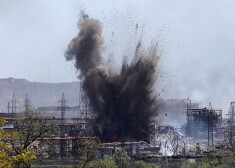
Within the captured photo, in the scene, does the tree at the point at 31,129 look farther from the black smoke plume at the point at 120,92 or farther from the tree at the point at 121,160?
the black smoke plume at the point at 120,92

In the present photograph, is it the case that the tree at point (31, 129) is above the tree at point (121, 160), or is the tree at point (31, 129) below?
above

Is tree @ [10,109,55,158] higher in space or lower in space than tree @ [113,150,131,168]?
higher

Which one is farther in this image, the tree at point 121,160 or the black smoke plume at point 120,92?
the black smoke plume at point 120,92

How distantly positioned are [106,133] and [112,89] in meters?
11.2

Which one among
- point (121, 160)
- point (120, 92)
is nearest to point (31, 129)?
point (121, 160)

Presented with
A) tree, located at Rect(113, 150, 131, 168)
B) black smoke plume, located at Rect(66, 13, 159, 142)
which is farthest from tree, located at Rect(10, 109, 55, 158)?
black smoke plume, located at Rect(66, 13, 159, 142)

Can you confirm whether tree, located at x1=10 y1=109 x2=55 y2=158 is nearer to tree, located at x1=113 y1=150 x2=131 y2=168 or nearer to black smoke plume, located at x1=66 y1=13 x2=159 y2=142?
tree, located at x1=113 y1=150 x2=131 y2=168

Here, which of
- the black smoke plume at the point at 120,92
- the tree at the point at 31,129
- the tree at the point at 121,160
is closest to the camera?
the tree at the point at 31,129

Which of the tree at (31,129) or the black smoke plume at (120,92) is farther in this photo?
the black smoke plume at (120,92)

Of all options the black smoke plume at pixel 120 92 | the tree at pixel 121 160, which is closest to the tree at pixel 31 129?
the tree at pixel 121 160

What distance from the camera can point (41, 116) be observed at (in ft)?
114

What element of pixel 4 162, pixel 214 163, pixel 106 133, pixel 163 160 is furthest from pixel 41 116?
pixel 106 133

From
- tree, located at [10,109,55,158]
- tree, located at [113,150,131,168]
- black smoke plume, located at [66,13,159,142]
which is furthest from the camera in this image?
black smoke plume, located at [66,13,159,142]

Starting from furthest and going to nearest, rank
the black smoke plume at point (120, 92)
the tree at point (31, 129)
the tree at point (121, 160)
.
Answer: the black smoke plume at point (120, 92)
the tree at point (121, 160)
the tree at point (31, 129)
